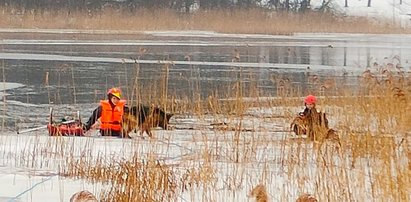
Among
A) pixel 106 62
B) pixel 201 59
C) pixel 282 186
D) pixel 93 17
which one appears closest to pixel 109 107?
pixel 282 186

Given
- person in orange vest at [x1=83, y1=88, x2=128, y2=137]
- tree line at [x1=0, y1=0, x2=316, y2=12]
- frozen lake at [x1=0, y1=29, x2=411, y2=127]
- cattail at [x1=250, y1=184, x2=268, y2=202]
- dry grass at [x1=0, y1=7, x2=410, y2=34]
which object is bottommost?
cattail at [x1=250, y1=184, x2=268, y2=202]

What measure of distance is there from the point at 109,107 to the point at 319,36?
33.4 metres

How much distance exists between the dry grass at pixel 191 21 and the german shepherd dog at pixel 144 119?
29.9 meters

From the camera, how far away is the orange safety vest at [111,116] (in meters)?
10.1

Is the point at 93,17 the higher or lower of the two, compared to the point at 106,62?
higher

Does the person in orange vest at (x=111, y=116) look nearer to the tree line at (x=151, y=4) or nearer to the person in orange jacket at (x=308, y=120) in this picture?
the person in orange jacket at (x=308, y=120)

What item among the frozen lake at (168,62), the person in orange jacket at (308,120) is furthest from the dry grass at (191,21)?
the person in orange jacket at (308,120)

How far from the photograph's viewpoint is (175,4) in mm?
46969

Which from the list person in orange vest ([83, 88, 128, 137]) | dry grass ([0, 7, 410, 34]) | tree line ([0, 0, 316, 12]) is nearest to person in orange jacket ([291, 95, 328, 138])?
person in orange vest ([83, 88, 128, 137])

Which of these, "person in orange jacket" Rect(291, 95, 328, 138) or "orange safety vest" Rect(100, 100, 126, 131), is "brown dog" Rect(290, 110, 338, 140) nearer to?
"person in orange jacket" Rect(291, 95, 328, 138)

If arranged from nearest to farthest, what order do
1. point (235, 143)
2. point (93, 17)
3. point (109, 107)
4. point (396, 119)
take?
point (235, 143) < point (396, 119) < point (109, 107) < point (93, 17)

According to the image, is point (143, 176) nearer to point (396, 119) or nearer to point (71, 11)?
point (396, 119)

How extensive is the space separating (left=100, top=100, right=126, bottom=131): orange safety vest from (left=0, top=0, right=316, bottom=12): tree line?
1271 inches

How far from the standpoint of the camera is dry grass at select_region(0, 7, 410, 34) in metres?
40.3
